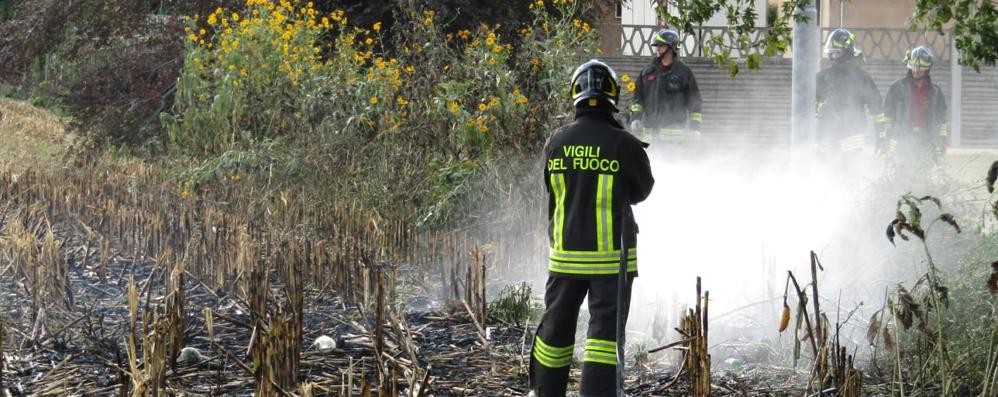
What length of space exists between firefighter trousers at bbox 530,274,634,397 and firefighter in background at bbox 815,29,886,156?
25.4ft

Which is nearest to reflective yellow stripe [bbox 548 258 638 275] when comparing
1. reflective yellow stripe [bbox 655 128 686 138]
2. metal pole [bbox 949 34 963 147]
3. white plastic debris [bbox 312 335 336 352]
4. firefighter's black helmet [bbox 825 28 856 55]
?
white plastic debris [bbox 312 335 336 352]

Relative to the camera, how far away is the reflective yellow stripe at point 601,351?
582 cm

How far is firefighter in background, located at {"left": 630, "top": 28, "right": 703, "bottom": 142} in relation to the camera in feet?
43.7

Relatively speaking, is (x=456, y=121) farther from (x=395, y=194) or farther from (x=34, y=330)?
(x=34, y=330)

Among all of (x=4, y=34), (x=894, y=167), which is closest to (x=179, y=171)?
(x=894, y=167)

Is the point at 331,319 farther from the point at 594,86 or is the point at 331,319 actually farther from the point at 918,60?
the point at 918,60

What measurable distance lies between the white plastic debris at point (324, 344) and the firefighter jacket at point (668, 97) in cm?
694

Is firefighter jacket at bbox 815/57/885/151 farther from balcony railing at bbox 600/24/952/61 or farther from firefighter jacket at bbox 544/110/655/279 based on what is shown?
balcony railing at bbox 600/24/952/61

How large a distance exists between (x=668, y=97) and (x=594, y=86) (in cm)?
750

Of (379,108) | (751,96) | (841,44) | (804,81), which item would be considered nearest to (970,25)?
(804,81)

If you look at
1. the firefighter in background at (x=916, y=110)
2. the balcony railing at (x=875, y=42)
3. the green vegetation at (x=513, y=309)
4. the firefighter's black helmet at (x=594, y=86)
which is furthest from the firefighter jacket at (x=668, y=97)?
the balcony railing at (x=875, y=42)

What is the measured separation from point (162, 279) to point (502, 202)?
2624mm

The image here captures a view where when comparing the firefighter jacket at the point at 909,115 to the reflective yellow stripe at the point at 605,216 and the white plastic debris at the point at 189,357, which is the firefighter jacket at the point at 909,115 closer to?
the reflective yellow stripe at the point at 605,216

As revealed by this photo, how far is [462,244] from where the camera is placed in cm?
909
